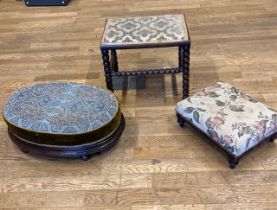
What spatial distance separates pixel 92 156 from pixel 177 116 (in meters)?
0.53

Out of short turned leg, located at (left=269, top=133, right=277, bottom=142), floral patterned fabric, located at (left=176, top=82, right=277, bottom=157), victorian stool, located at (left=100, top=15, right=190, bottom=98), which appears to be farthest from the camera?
victorian stool, located at (left=100, top=15, right=190, bottom=98)

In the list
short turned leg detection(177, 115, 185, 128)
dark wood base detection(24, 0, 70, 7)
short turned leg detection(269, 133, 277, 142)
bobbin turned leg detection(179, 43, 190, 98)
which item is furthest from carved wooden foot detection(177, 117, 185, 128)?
dark wood base detection(24, 0, 70, 7)

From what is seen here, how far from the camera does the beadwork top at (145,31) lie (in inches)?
73.0

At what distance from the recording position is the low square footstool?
1550 millimetres

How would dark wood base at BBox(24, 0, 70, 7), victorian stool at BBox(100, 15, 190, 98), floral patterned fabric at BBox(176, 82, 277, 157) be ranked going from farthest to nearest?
dark wood base at BBox(24, 0, 70, 7) → victorian stool at BBox(100, 15, 190, 98) → floral patterned fabric at BBox(176, 82, 277, 157)

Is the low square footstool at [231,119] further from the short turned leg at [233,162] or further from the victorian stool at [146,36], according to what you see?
the victorian stool at [146,36]

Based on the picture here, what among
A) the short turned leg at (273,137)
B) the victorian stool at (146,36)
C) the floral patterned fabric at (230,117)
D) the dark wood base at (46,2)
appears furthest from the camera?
the dark wood base at (46,2)

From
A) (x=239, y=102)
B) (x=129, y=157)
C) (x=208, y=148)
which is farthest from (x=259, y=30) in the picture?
(x=129, y=157)

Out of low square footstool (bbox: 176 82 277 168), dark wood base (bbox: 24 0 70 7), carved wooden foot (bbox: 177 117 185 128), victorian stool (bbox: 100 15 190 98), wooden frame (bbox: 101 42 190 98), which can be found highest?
victorian stool (bbox: 100 15 190 98)

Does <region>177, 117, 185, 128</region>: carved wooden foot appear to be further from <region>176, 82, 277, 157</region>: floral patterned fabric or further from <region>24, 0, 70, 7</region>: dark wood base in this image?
<region>24, 0, 70, 7</region>: dark wood base

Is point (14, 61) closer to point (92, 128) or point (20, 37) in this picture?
point (20, 37)

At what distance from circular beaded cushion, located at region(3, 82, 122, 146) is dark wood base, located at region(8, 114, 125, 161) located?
0.02 m

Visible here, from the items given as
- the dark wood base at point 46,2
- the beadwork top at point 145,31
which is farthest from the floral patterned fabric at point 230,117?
the dark wood base at point 46,2

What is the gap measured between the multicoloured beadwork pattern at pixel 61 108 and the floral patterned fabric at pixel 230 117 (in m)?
0.43
